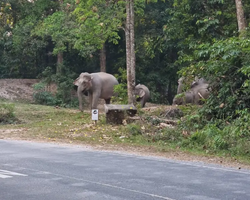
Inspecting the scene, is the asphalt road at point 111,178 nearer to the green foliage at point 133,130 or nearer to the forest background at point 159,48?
the forest background at point 159,48

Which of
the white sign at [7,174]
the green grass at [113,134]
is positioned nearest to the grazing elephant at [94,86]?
the green grass at [113,134]

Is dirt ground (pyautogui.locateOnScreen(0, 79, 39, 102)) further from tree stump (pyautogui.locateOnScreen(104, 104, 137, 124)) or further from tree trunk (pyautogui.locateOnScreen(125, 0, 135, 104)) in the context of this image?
tree stump (pyautogui.locateOnScreen(104, 104, 137, 124))

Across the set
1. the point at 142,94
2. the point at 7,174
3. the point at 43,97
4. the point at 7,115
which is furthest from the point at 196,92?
the point at 7,174

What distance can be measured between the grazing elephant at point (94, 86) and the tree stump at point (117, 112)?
663 cm

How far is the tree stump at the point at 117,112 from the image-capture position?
19.2m

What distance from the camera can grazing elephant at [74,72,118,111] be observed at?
1024 inches

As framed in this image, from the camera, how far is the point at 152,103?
3659cm

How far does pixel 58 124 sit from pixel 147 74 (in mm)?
18382

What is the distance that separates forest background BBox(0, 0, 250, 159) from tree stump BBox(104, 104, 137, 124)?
2.40 meters

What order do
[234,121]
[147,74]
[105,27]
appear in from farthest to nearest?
[147,74]
[105,27]
[234,121]

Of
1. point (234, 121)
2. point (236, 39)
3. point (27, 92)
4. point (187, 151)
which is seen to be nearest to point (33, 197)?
point (187, 151)

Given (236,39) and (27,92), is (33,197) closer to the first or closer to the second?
(236,39)

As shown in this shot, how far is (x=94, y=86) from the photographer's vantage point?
87.2 ft

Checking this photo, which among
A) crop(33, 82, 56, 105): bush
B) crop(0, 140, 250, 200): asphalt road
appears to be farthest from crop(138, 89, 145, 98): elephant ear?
crop(0, 140, 250, 200): asphalt road
